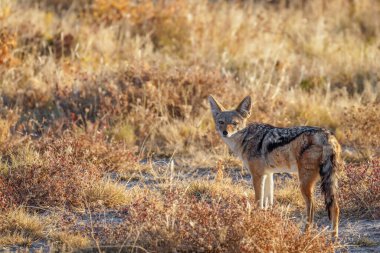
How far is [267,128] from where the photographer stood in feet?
27.4

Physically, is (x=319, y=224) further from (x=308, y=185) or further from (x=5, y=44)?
(x=5, y=44)

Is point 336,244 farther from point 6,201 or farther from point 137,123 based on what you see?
point 137,123

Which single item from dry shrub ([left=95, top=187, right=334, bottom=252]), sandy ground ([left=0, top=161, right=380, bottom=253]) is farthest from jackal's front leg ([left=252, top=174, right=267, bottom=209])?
dry shrub ([left=95, top=187, right=334, bottom=252])

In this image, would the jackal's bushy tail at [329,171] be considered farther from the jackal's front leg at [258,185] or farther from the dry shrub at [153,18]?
the dry shrub at [153,18]

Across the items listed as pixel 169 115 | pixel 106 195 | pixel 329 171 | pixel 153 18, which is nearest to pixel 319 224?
pixel 329 171

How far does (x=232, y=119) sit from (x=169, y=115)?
3.00 meters

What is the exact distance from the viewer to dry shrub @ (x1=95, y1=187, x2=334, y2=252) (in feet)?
20.5

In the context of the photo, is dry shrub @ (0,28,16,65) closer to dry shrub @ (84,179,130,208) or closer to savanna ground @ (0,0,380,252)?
savanna ground @ (0,0,380,252)

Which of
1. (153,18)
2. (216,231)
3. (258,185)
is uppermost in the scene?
(153,18)

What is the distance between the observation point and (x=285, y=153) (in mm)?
7570

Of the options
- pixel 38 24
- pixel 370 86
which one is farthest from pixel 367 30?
pixel 38 24

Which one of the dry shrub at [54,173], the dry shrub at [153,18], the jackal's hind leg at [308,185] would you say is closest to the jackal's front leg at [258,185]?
the jackal's hind leg at [308,185]

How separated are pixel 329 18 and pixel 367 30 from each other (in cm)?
100

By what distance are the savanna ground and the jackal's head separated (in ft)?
1.26
